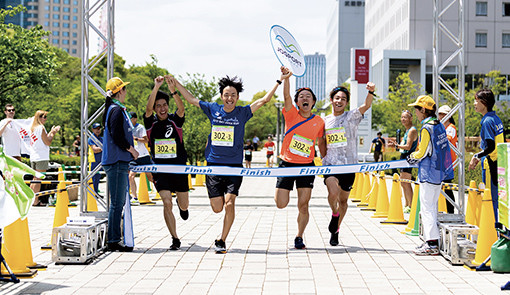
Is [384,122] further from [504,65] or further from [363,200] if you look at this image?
[363,200]

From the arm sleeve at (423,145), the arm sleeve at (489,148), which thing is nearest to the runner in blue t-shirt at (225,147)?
the arm sleeve at (423,145)

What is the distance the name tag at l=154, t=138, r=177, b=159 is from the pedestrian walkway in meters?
1.27

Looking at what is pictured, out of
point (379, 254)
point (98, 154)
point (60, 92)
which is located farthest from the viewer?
point (60, 92)

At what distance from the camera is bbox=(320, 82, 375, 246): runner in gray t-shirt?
8.77 m

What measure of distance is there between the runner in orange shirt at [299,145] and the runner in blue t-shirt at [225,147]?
0.42 metres

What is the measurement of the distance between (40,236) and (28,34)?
58.2 ft

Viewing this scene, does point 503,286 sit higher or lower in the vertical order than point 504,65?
lower

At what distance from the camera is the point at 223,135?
8.30 m

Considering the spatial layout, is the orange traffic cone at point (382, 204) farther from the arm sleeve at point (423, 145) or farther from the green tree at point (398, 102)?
the green tree at point (398, 102)

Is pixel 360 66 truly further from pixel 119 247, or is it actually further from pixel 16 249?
pixel 16 249

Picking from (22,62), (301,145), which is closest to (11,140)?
(301,145)

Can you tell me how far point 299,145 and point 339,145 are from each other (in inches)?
24.3

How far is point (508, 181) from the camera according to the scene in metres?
6.73

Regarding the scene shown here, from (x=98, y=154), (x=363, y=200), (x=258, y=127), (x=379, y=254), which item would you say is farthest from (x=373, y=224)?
(x=258, y=127)
